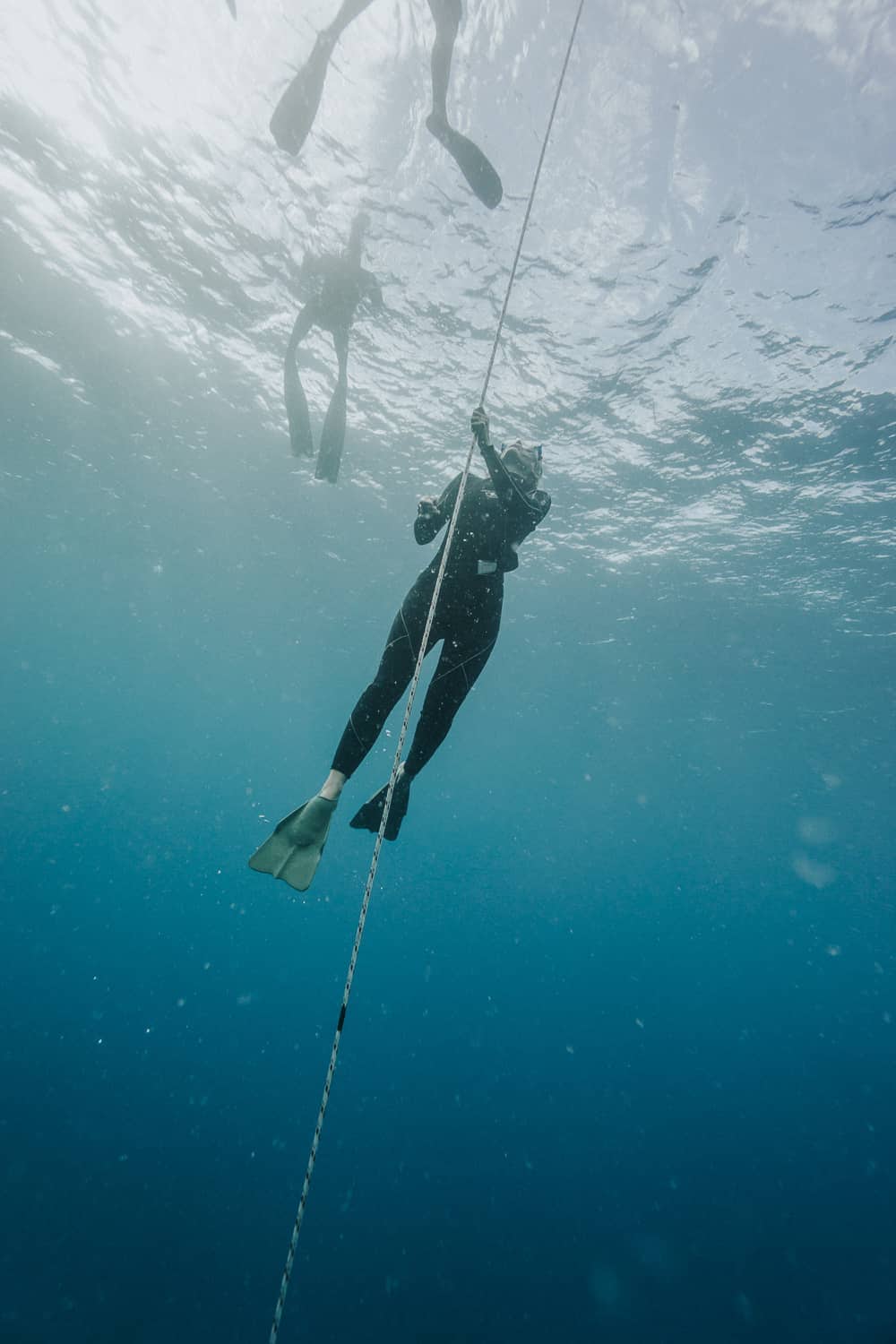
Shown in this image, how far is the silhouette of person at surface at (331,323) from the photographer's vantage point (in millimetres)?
8500

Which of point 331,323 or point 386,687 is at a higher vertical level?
point 331,323

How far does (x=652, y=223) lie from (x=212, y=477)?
19.1m

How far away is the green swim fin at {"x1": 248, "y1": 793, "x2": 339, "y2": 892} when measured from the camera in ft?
13.6

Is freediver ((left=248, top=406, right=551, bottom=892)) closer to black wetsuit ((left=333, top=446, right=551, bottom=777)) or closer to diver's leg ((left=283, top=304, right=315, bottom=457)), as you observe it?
black wetsuit ((left=333, top=446, right=551, bottom=777))

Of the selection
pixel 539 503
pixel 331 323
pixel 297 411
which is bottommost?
pixel 539 503

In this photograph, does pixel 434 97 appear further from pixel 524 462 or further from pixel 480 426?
pixel 480 426

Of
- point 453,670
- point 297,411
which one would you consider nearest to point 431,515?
point 453,670

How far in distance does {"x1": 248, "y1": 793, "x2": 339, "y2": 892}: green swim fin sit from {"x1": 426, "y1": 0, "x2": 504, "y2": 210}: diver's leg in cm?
614

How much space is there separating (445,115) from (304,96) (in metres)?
1.49

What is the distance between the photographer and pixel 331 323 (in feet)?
36.3

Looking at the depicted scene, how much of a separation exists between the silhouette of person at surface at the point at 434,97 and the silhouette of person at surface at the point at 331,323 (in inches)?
115

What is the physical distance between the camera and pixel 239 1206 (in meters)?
10.5

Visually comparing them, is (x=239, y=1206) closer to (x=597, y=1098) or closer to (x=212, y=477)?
(x=597, y=1098)

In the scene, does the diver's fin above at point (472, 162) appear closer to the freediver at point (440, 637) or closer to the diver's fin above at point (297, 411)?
the freediver at point (440, 637)
